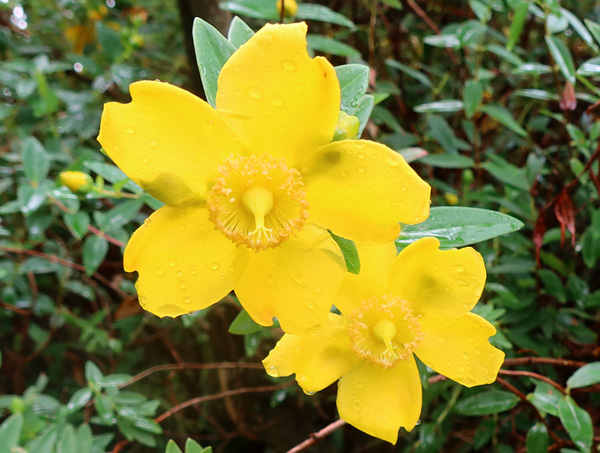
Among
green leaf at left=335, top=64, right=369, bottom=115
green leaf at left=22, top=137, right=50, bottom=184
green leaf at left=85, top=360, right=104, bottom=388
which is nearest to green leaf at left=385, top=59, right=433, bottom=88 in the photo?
green leaf at left=335, top=64, right=369, bottom=115

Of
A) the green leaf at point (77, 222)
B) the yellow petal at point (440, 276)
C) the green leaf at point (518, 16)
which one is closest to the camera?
the yellow petal at point (440, 276)

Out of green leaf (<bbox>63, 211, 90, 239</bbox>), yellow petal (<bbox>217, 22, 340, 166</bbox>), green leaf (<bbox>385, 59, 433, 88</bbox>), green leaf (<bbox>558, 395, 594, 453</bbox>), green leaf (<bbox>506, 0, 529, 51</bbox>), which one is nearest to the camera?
yellow petal (<bbox>217, 22, 340, 166</bbox>)

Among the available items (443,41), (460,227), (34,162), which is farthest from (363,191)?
(34,162)

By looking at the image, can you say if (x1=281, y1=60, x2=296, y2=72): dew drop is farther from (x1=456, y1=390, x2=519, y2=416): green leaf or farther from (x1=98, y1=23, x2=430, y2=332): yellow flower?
(x1=456, y1=390, x2=519, y2=416): green leaf

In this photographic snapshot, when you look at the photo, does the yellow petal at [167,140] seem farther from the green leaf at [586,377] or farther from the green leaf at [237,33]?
the green leaf at [586,377]

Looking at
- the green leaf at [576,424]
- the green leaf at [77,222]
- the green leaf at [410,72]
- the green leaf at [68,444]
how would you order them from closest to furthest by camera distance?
1. the green leaf at [576,424]
2. the green leaf at [68,444]
3. the green leaf at [77,222]
4. the green leaf at [410,72]

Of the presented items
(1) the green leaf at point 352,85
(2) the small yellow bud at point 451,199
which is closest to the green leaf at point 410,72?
(2) the small yellow bud at point 451,199

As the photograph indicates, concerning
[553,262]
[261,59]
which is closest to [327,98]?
[261,59]

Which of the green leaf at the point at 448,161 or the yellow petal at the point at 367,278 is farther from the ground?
the yellow petal at the point at 367,278
